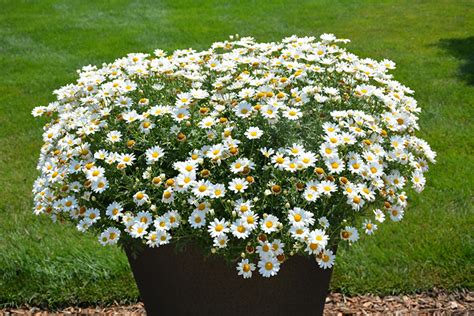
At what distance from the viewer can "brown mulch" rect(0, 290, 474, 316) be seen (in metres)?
3.69

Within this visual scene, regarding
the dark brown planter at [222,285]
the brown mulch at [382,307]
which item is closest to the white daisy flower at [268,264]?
the dark brown planter at [222,285]

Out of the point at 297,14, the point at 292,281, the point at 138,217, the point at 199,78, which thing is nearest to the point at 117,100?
the point at 199,78

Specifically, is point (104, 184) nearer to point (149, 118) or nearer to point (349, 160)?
point (149, 118)

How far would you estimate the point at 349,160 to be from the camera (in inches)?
104

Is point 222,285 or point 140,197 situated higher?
point 140,197

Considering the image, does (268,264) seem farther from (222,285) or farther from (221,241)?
(222,285)

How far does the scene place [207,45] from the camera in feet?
30.6

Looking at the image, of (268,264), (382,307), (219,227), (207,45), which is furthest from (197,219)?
(207,45)

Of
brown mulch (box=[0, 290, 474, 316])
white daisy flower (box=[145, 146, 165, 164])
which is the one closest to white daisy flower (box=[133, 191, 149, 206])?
white daisy flower (box=[145, 146, 165, 164])

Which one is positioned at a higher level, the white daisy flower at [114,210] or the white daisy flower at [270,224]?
the white daisy flower at [114,210]

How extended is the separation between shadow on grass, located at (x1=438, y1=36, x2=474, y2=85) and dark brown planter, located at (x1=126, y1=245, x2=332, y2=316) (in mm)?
5358

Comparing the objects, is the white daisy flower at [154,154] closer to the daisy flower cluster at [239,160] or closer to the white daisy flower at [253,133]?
the daisy flower cluster at [239,160]

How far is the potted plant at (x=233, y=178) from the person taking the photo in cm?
249

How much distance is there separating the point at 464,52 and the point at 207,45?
3.65m
